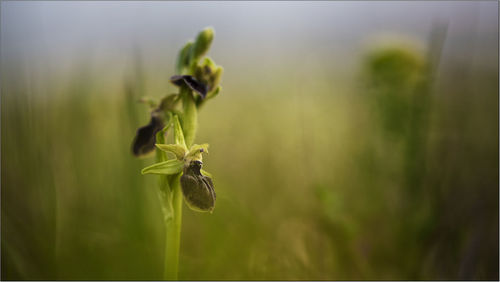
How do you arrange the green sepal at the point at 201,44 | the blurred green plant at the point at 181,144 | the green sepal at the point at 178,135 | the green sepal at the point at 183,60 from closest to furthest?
the blurred green plant at the point at 181,144, the green sepal at the point at 178,135, the green sepal at the point at 201,44, the green sepal at the point at 183,60

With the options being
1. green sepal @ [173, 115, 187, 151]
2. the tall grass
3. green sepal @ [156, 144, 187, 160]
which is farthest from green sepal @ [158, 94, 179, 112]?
the tall grass

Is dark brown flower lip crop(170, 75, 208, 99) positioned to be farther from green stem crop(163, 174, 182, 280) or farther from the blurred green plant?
green stem crop(163, 174, 182, 280)

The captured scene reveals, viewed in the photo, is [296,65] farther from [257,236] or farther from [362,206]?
[257,236]

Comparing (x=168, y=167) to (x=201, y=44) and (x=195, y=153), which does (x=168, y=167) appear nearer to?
(x=195, y=153)

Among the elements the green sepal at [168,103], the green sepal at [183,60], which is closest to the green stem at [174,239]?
the green sepal at [168,103]

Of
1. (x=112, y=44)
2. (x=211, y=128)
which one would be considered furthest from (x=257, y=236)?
(x=112, y=44)

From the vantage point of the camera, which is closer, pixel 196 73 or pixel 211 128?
pixel 196 73

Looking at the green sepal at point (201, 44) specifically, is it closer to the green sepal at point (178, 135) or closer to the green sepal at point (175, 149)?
the green sepal at point (178, 135)
